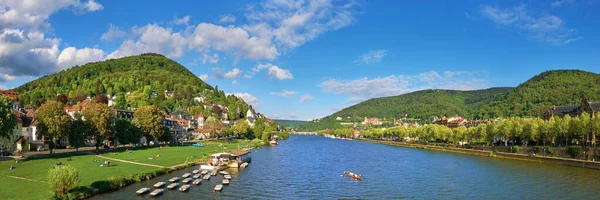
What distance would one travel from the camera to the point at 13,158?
67.5m

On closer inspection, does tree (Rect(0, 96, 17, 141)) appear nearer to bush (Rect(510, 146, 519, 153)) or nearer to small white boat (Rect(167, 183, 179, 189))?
small white boat (Rect(167, 183, 179, 189))

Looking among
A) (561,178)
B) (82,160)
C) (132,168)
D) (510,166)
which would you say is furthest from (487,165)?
(82,160)

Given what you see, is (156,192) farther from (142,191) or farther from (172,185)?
(172,185)

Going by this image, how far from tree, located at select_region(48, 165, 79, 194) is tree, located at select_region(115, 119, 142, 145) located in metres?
58.2

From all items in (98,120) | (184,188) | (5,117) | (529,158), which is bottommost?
(184,188)

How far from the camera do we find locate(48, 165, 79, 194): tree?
1602 inches

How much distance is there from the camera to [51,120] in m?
74.0

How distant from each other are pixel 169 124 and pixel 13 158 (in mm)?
88410

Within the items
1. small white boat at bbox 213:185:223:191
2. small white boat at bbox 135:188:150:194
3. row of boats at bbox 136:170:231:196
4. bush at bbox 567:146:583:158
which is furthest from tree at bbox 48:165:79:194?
bush at bbox 567:146:583:158

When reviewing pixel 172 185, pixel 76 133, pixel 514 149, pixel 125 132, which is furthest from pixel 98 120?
pixel 514 149

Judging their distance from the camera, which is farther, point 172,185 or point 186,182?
point 186,182

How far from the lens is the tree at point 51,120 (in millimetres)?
73688

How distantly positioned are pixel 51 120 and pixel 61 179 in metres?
39.6

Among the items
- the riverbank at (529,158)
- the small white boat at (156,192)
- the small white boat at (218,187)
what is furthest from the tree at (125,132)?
the riverbank at (529,158)
